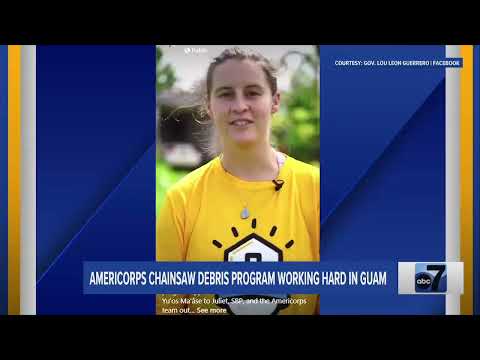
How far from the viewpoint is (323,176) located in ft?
15.8

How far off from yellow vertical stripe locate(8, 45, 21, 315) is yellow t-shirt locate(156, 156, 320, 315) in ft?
3.17

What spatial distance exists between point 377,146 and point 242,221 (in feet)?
3.35

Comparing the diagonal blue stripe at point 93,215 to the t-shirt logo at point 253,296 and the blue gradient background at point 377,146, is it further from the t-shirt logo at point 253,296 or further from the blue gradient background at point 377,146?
the blue gradient background at point 377,146

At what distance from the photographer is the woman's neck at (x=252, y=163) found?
4844mm

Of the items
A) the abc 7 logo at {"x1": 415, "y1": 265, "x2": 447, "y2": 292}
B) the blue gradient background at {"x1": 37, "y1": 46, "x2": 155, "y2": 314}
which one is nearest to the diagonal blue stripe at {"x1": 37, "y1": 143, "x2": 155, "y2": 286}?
the blue gradient background at {"x1": 37, "y1": 46, "x2": 155, "y2": 314}

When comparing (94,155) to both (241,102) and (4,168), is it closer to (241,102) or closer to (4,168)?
(4,168)

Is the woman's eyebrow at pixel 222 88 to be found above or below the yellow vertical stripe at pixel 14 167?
above

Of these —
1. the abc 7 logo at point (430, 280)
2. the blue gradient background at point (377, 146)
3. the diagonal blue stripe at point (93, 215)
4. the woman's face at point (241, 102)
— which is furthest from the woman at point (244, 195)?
the abc 7 logo at point (430, 280)

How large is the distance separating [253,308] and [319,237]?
0.65 meters

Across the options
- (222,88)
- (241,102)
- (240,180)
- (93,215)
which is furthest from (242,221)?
(93,215)

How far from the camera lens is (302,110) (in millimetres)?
4820

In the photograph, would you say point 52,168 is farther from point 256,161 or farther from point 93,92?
point 256,161

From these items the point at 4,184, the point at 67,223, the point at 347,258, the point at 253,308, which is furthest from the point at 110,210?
the point at 347,258

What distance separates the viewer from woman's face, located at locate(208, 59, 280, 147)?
477 centimetres
